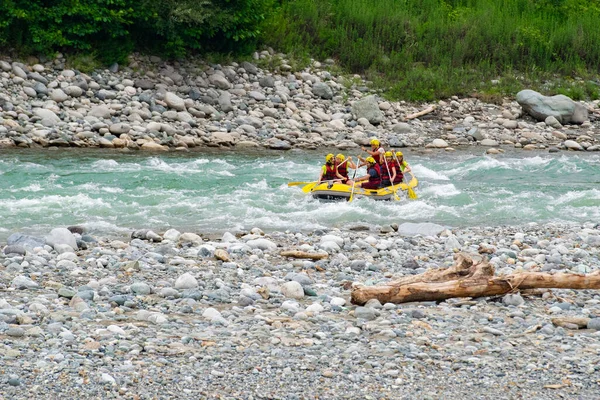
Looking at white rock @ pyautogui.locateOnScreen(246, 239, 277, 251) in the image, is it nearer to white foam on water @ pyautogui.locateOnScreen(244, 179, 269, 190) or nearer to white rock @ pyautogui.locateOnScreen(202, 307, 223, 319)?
white rock @ pyautogui.locateOnScreen(202, 307, 223, 319)

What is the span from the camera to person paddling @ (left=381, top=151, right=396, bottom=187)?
13.8m

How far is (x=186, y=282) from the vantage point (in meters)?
7.63

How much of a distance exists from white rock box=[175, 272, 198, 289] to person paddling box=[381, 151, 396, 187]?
6.51 meters

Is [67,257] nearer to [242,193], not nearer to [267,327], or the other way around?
[267,327]

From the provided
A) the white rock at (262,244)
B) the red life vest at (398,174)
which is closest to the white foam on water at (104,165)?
the red life vest at (398,174)

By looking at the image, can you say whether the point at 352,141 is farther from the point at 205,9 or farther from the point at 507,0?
the point at 507,0

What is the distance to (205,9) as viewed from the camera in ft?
69.3

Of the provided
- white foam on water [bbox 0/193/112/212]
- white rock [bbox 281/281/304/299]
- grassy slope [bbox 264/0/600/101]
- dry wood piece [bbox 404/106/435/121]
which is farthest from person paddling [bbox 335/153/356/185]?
grassy slope [bbox 264/0/600/101]

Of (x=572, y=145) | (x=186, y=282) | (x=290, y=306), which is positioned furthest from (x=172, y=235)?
(x=572, y=145)

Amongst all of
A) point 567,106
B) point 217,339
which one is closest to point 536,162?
point 567,106

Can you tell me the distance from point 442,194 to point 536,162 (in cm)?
419

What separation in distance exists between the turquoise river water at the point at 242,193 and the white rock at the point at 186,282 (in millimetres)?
3140

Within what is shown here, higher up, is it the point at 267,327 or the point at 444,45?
the point at 267,327

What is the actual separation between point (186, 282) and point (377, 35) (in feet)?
62.9
